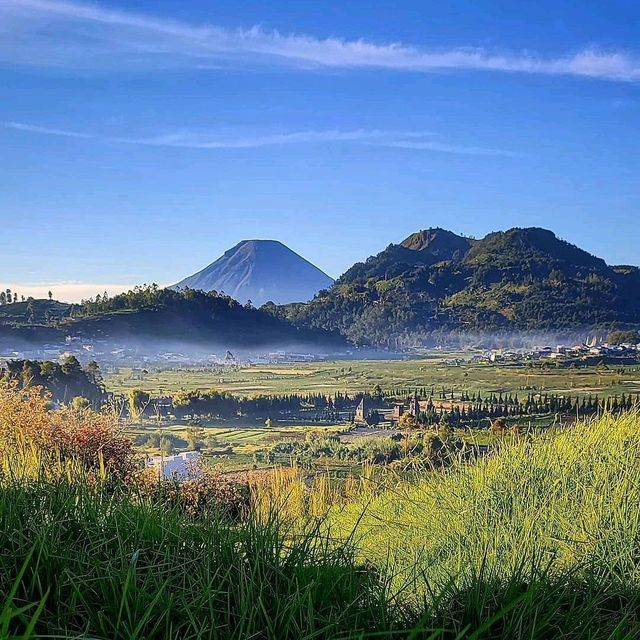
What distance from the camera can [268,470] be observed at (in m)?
5.93

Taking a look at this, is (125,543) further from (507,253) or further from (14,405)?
(507,253)

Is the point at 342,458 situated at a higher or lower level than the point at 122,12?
lower

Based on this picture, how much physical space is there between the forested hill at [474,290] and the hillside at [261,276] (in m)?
0.30

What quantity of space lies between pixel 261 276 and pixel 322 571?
630 cm

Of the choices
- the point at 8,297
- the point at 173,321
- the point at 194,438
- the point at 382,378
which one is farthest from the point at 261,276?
the point at 8,297

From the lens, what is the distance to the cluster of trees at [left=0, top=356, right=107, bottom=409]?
6.69m

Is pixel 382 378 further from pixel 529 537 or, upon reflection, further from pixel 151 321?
pixel 529 537

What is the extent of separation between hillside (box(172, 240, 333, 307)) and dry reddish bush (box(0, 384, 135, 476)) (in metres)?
2.54

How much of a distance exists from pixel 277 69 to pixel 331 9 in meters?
0.67

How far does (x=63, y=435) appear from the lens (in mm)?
4930

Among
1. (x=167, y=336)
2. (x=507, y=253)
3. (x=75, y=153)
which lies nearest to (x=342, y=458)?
(x=167, y=336)

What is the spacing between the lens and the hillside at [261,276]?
746 centimetres

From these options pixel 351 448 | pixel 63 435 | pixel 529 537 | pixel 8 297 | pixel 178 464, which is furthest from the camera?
pixel 8 297

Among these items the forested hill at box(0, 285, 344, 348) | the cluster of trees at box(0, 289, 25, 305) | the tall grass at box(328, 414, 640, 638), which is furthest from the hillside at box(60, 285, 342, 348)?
the tall grass at box(328, 414, 640, 638)
